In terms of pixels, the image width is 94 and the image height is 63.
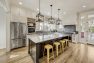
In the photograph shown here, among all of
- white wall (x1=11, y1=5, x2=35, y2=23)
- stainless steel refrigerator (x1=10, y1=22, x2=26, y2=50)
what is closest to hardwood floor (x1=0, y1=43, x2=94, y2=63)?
stainless steel refrigerator (x1=10, y1=22, x2=26, y2=50)

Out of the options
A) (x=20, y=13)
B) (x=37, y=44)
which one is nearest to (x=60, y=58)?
(x=37, y=44)

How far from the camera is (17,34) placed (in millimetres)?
5156

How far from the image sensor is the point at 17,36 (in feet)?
16.9

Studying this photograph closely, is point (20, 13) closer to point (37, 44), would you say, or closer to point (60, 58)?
point (37, 44)

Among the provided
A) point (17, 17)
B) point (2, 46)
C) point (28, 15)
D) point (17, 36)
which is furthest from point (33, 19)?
point (2, 46)

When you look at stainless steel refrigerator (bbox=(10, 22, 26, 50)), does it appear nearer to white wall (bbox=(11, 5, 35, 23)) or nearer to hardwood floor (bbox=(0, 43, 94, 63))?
white wall (bbox=(11, 5, 35, 23))

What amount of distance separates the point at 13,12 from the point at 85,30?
6.64 meters

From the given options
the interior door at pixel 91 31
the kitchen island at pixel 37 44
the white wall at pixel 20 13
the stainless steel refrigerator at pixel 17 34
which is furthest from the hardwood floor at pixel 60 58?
the interior door at pixel 91 31

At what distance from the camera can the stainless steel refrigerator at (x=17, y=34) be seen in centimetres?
485

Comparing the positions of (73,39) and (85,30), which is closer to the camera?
(85,30)

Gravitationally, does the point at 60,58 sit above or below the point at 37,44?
below

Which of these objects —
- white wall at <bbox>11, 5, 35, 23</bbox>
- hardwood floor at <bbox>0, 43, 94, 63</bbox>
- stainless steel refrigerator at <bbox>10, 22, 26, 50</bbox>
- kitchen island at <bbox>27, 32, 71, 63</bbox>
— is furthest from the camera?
white wall at <bbox>11, 5, 35, 23</bbox>

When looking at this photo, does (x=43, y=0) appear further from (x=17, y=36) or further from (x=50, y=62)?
(x=50, y=62)

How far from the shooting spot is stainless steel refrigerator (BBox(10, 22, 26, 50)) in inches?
→ 191
